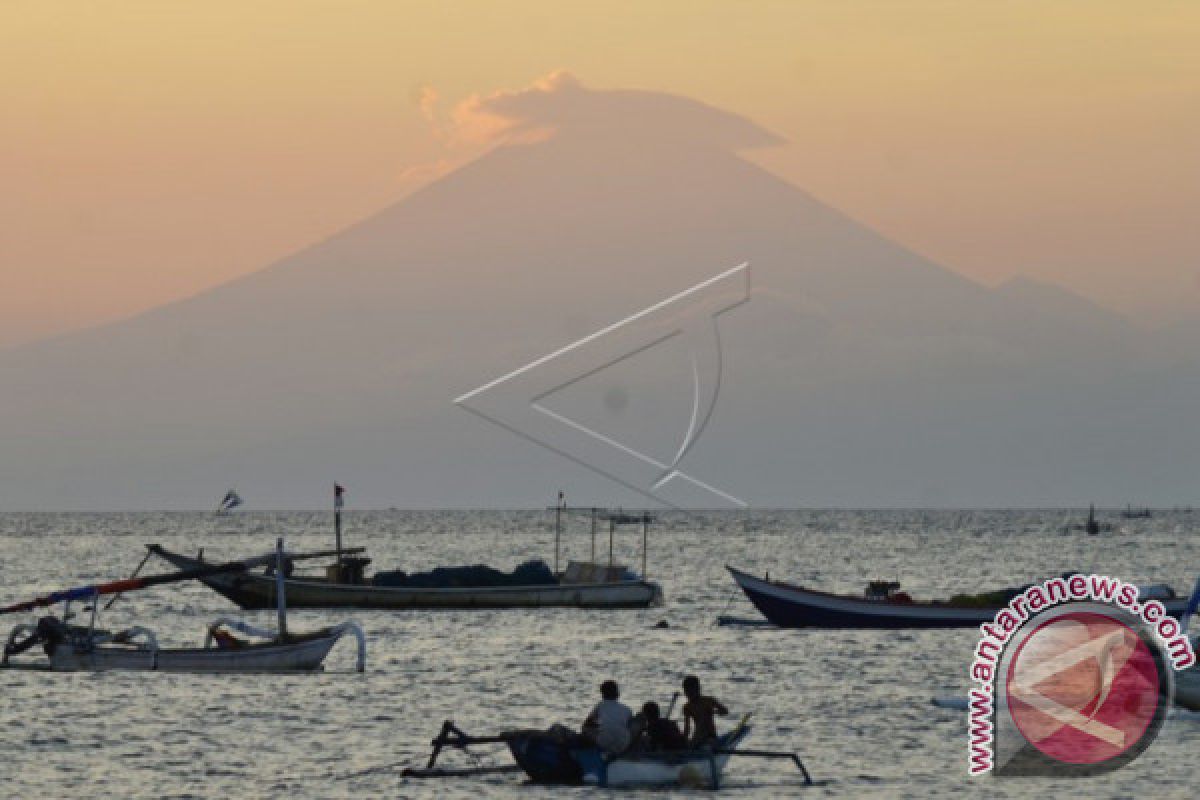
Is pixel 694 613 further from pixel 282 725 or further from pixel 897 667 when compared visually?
pixel 282 725

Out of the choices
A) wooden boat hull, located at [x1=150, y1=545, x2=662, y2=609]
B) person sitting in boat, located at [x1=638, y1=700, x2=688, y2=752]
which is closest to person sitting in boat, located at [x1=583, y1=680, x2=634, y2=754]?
person sitting in boat, located at [x1=638, y1=700, x2=688, y2=752]

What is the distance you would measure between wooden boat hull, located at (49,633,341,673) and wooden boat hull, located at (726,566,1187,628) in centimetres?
1854

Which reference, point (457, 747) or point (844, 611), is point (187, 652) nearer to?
point (457, 747)

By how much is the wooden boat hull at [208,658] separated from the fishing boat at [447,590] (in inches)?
1165

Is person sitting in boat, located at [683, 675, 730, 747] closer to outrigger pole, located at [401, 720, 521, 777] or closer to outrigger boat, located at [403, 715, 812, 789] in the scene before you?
outrigger boat, located at [403, 715, 812, 789]

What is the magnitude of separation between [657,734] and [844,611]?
37670mm

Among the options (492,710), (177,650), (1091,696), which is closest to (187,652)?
(177,650)

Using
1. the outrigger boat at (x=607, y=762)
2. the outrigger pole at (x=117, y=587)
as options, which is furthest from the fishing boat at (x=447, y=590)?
the outrigger boat at (x=607, y=762)

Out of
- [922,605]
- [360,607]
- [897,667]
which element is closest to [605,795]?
[897,667]

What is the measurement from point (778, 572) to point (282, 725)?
10648 cm

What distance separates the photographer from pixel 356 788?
4031 cm

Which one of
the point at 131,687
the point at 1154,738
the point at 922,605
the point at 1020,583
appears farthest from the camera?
the point at 1020,583

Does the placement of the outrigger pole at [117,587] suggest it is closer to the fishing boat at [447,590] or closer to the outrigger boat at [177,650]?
the outrigger boat at [177,650]

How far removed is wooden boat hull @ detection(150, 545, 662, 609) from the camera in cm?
9100
